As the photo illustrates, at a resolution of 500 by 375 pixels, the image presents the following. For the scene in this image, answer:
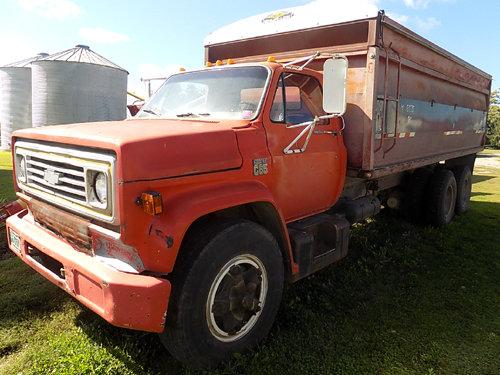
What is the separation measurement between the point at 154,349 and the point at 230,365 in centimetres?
63

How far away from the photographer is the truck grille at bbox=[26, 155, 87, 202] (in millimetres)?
2622

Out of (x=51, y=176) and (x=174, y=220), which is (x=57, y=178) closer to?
(x=51, y=176)

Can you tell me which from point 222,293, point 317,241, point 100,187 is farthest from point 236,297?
point 317,241

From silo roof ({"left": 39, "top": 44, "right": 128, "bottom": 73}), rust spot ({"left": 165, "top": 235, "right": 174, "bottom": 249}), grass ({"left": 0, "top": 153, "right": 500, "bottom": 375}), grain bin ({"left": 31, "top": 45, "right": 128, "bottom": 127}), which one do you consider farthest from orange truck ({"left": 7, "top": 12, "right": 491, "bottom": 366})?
silo roof ({"left": 39, "top": 44, "right": 128, "bottom": 73})

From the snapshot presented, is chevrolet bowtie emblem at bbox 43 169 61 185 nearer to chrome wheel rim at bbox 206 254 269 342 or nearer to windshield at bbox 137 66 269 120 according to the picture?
windshield at bbox 137 66 269 120

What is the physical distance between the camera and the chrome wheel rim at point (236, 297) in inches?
109

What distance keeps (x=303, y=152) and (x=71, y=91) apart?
13.5 metres

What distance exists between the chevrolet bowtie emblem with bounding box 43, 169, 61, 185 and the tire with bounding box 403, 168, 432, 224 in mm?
5393

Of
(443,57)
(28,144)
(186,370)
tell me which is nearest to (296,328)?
(186,370)

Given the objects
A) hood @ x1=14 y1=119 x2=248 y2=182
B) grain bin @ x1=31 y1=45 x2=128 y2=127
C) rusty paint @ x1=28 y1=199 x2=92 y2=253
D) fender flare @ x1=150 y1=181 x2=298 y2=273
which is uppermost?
grain bin @ x1=31 y1=45 x2=128 y2=127

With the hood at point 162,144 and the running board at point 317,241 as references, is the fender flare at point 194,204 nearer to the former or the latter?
the hood at point 162,144

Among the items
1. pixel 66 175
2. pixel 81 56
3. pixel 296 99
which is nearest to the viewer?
pixel 66 175

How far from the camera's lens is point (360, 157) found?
4242 mm

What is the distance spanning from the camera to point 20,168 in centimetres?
334
